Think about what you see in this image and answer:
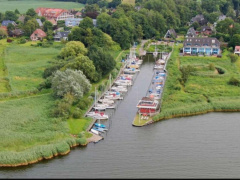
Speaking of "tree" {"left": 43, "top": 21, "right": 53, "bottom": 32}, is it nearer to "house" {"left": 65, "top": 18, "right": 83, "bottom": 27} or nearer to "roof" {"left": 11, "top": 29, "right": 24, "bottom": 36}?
"roof" {"left": 11, "top": 29, "right": 24, "bottom": 36}

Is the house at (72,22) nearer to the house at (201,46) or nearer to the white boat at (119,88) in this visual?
the house at (201,46)

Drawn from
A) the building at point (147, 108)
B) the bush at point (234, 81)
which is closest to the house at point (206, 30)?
the bush at point (234, 81)

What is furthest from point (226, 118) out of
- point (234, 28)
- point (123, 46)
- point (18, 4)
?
point (18, 4)

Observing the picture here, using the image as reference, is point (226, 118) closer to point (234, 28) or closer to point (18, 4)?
point (234, 28)

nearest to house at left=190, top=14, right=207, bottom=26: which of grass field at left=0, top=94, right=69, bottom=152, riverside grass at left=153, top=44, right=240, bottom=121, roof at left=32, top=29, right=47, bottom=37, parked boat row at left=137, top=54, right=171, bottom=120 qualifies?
riverside grass at left=153, top=44, right=240, bottom=121

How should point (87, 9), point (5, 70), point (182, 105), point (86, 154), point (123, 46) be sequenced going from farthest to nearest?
point (87, 9) < point (123, 46) < point (5, 70) < point (182, 105) < point (86, 154)

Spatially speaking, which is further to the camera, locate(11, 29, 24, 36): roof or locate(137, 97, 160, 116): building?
locate(11, 29, 24, 36): roof

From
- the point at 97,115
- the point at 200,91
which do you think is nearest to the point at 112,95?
the point at 97,115
